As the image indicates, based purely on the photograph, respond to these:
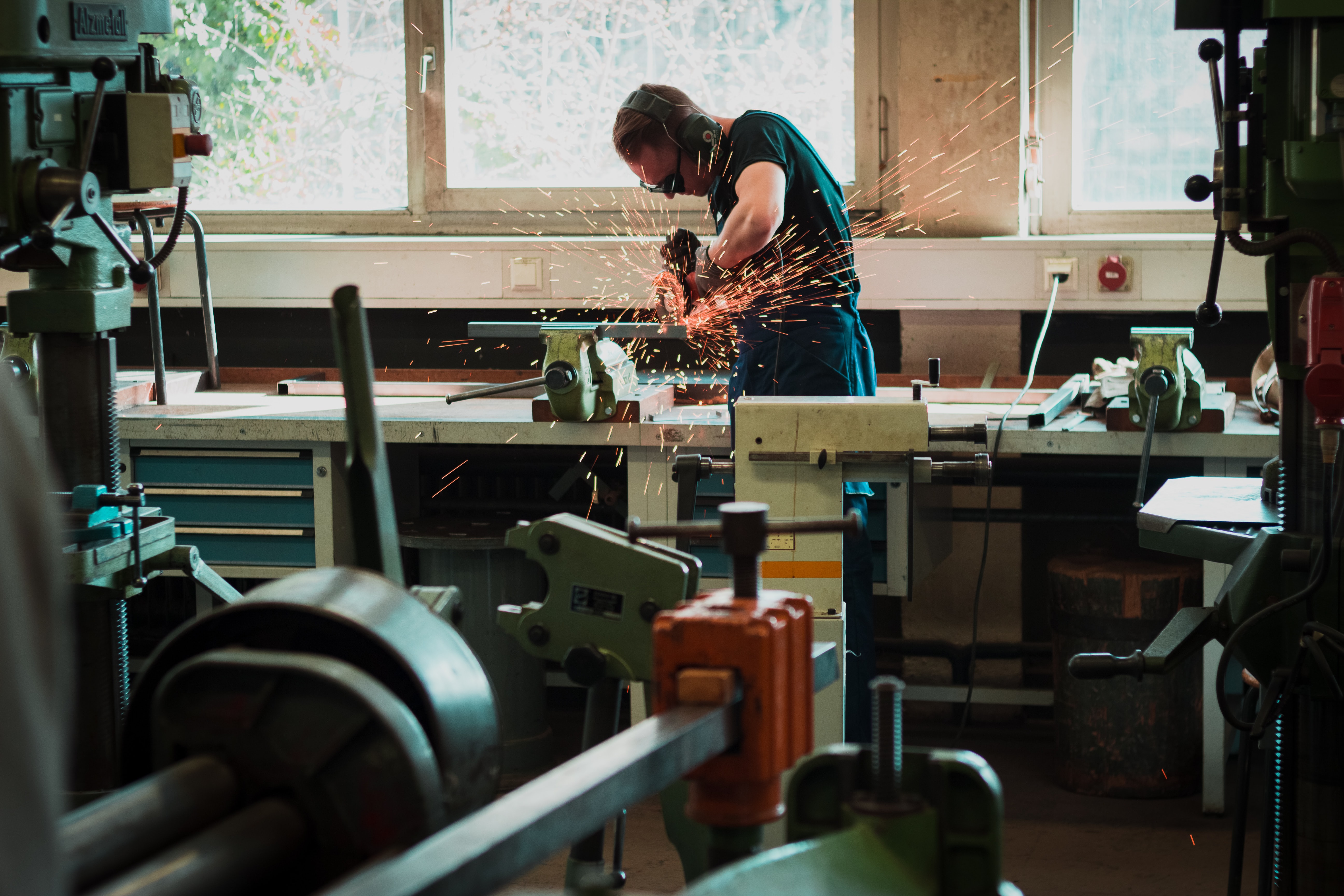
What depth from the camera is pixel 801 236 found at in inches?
106

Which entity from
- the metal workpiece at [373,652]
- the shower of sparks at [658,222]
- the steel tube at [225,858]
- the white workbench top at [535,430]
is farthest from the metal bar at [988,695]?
the steel tube at [225,858]

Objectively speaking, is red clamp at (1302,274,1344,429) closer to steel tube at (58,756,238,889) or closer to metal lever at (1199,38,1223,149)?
metal lever at (1199,38,1223,149)

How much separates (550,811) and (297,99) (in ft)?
11.7

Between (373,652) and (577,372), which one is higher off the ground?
(577,372)

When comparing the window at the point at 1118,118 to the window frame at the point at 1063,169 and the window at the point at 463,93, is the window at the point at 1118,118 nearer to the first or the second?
the window frame at the point at 1063,169

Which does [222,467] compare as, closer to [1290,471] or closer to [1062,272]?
[1062,272]

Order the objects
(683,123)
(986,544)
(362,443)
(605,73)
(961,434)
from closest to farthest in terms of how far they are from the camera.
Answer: (362,443)
(961,434)
(683,123)
(986,544)
(605,73)

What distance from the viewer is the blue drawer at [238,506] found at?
312 centimetres

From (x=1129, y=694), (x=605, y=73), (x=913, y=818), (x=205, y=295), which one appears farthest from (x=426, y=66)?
(x=913, y=818)

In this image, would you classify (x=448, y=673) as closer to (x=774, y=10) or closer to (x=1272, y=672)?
(x=1272, y=672)

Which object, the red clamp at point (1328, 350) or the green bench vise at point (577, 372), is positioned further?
the green bench vise at point (577, 372)

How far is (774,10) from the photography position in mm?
3695

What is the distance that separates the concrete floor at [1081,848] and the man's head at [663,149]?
4.55 feet

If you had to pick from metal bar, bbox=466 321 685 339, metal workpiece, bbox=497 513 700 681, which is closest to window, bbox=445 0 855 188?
metal bar, bbox=466 321 685 339
